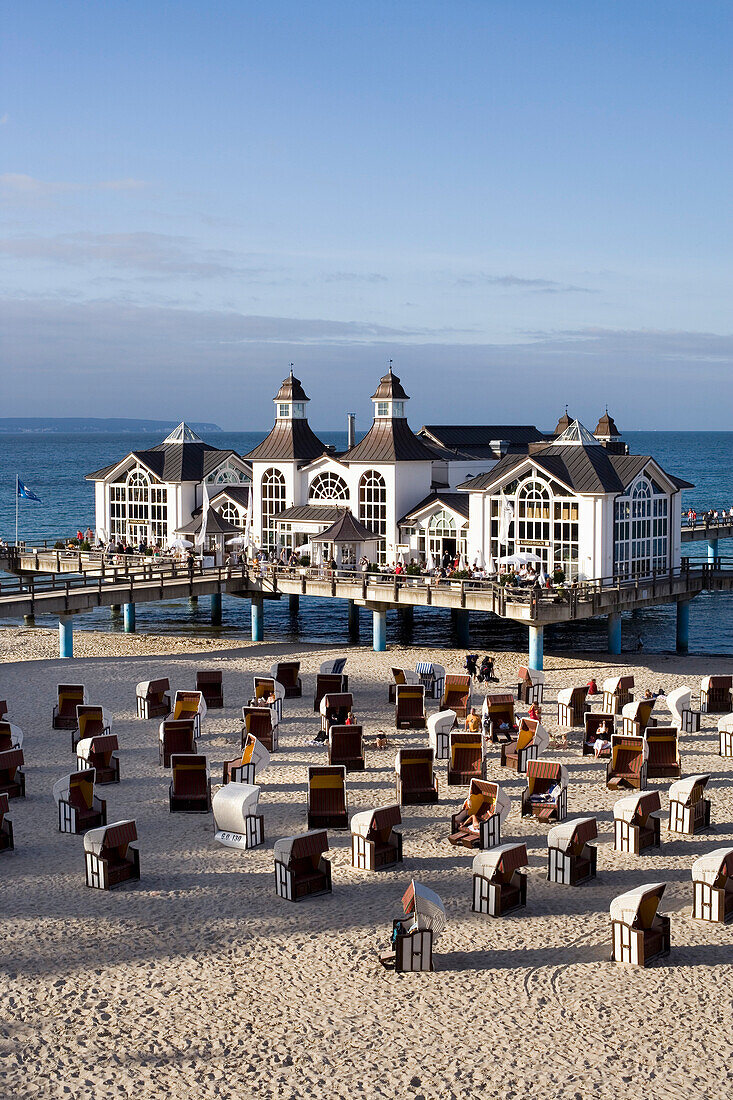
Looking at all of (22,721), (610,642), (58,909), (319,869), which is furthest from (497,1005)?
(610,642)

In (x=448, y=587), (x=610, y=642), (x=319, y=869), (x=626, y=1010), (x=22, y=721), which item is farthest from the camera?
(x=610, y=642)

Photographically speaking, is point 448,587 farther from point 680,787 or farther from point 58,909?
point 58,909

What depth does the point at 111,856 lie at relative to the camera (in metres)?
16.7

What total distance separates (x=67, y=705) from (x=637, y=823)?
13.2 m

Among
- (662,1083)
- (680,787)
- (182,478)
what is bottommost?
(662,1083)

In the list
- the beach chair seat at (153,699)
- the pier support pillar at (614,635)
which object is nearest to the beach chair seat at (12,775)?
the beach chair seat at (153,699)

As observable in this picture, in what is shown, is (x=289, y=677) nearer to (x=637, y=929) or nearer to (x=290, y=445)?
(x=637, y=929)

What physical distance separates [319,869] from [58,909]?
341cm

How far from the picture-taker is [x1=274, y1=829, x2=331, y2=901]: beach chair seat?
631 inches

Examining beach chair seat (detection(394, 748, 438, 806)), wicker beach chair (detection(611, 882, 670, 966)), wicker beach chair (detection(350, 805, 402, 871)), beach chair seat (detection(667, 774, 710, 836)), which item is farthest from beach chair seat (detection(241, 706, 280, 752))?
wicker beach chair (detection(611, 882, 670, 966))

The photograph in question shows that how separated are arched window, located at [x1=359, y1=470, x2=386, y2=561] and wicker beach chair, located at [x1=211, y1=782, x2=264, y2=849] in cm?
2432

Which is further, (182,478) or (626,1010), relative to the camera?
(182,478)

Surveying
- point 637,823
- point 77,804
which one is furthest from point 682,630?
point 77,804

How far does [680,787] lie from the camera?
18.8m
